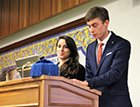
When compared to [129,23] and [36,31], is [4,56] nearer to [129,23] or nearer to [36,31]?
[36,31]

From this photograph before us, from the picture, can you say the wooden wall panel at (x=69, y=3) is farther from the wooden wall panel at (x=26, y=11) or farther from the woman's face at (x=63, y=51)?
the woman's face at (x=63, y=51)

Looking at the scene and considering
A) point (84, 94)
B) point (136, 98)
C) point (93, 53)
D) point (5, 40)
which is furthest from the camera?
point (5, 40)

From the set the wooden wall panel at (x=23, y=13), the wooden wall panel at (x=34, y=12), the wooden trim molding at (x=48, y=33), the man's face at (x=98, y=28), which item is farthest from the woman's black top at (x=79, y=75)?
the wooden wall panel at (x=23, y=13)

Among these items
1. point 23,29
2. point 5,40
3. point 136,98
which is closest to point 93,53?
point 136,98

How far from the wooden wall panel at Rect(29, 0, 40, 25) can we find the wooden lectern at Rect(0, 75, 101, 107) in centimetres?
289

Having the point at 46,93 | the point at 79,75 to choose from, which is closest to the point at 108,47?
the point at 79,75

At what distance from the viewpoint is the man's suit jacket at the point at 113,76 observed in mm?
2225

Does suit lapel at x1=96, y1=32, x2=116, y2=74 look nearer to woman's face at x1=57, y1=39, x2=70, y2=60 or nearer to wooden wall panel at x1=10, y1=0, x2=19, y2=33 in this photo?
woman's face at x1=57, y1=39, x2=70, y2=60

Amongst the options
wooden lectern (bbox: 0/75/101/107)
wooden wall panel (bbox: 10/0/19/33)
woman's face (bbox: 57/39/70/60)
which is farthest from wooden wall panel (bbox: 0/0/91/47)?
wooden lectern (bbox: 0/75/101/107)

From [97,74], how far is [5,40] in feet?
12.7

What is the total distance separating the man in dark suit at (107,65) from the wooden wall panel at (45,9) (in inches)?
91.6

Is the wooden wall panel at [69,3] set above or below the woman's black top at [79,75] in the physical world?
above

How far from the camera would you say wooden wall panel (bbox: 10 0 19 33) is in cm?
547

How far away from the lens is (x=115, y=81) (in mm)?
2262
